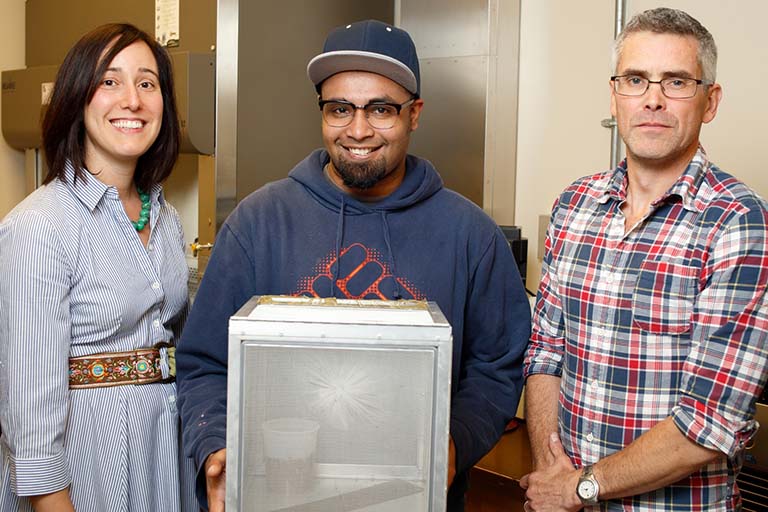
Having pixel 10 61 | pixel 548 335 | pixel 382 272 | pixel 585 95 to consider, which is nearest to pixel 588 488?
pixel 548 335

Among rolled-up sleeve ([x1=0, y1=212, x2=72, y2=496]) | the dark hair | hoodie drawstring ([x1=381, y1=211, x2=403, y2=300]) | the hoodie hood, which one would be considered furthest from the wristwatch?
the dark hair

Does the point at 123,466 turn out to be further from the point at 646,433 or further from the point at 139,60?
the point at 646,433

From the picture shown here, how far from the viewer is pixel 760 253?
1.14 meters

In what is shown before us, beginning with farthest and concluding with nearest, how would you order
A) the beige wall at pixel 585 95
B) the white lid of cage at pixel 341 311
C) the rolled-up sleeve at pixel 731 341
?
the beige wall at pixel 585 95 < the rolled-up sleeve at pixel 731 341 < the white lid of cage at pixel 341 311

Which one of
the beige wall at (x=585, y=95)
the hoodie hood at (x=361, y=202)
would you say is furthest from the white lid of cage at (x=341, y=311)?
the beige wall at (x=585, y=95)

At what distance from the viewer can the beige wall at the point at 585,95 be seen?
2.21 metres

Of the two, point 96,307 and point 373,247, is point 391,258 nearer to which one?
point 373,247

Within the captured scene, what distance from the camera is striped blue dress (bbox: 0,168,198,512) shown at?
1247 millimetres

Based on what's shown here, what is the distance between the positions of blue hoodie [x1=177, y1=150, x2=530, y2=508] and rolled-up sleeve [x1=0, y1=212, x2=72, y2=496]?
0.20m

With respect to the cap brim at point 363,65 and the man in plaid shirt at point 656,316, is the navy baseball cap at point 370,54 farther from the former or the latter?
Answer: the man in plaid shirt at point 656,316

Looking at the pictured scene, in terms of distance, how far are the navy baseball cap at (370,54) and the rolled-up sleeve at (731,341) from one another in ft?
1.91

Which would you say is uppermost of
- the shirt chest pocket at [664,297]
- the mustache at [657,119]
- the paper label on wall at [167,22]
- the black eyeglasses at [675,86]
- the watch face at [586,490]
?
the paper label on wall at [167,22]

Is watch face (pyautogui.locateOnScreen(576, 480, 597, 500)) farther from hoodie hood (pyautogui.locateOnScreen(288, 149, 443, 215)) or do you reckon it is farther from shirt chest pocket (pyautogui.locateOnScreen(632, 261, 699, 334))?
hoodie hood (pyautogui.locateOnScreen(288, 149, 443, 215))

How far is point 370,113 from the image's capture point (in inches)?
52.0
